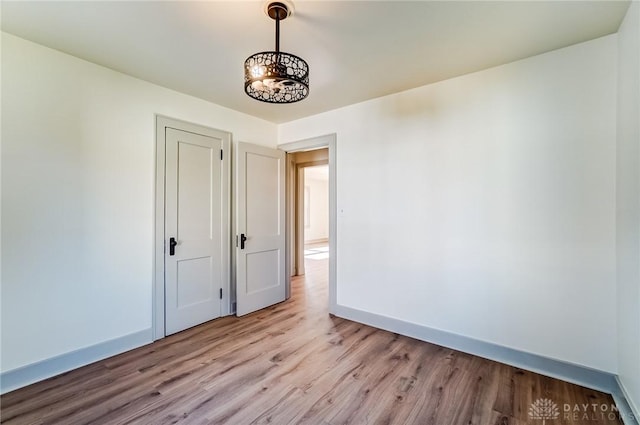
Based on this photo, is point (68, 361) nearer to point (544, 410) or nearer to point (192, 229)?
point (192, 229)

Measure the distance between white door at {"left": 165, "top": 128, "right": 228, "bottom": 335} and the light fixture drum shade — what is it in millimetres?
1617

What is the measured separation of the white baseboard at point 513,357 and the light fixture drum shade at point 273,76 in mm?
2475

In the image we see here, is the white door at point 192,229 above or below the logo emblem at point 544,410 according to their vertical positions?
above

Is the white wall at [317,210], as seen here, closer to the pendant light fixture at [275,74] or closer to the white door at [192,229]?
the white door at [192,229]

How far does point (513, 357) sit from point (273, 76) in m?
2.81

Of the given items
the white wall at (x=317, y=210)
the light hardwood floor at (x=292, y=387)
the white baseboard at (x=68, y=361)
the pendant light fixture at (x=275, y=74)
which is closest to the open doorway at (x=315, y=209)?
the white wall at (x=317, y=210)

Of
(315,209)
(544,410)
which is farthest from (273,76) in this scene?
(315,209)

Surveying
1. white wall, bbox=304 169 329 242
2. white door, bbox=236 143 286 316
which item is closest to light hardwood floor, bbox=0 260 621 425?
white door, bbox=236 143 286 316

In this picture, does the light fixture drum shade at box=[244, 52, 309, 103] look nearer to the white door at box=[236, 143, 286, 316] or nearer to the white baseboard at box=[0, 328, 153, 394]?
the white door at box=[236, 143, 286, 316]

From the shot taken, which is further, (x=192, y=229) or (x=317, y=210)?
(x=317, y=210)

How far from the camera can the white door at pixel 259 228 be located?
346cm

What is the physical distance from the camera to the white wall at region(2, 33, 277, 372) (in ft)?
6.67

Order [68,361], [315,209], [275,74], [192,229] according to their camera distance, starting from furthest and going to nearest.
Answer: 1. [315,209]
2. [192,229]
3. [68,361]
4. [275,74]

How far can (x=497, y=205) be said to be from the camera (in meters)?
2.42
